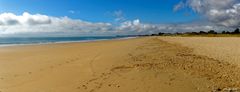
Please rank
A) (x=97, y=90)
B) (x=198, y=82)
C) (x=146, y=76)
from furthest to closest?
(x=146, y=76) < (x=198, y=82) < (x=97, y=90)

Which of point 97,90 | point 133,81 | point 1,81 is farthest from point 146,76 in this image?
point 1,81

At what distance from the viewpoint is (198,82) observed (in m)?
8.19

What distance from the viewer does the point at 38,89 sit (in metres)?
7.52

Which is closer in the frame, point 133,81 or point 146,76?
point 133,81

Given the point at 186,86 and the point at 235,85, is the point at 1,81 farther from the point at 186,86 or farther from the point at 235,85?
the point at 235,85

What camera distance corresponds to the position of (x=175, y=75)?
9.30 meters

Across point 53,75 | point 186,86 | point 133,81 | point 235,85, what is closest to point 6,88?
point 53,75

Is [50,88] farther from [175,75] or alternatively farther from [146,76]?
[175,75]

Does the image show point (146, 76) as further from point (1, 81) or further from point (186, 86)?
point (1, 81)

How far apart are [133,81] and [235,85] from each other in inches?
117

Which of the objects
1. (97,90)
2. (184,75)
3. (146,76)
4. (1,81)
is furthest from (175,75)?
(1,81)

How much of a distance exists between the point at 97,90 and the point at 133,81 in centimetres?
153

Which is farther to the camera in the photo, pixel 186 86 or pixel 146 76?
pixel 146 76

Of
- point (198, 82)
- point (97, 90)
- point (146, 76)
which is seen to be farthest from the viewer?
point (146, 76)
